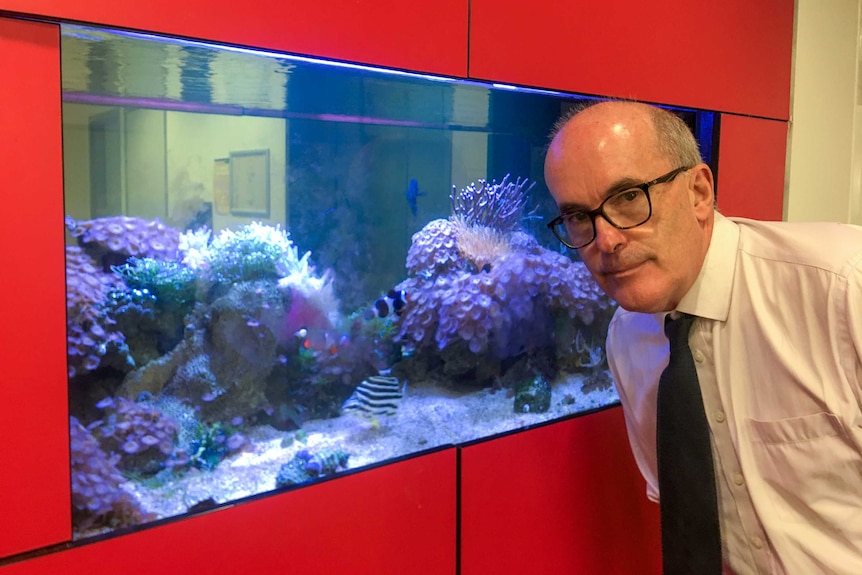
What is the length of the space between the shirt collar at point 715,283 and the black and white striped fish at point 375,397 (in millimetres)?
778

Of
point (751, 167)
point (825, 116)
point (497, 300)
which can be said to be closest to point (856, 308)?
point (497, 300)

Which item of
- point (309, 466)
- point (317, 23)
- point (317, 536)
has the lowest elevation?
point (317, 536)

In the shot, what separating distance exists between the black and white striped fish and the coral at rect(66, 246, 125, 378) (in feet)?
1.98

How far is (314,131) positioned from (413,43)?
0.31m

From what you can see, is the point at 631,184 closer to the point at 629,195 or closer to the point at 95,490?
the point at 629,195

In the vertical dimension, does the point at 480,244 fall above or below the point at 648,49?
below

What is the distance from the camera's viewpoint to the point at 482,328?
1884mm

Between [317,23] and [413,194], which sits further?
[413,194]

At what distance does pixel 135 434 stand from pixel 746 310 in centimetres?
129

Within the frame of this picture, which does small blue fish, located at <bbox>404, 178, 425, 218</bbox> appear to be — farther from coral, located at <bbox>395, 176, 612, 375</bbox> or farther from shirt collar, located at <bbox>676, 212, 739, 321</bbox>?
shirt collar, located at <bbox>676, 212, 739, 321</bbox>

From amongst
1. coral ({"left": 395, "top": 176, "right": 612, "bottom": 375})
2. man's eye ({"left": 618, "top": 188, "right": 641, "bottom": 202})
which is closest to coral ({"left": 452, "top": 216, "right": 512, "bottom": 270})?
coral ({"left": 395, "top": 176, "right": 612, "bottom": 375})

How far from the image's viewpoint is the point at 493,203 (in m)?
1.87

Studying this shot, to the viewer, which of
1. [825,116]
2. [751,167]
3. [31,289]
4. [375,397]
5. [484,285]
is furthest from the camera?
[825,116]

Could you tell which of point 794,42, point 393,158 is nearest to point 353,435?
point 393,158
